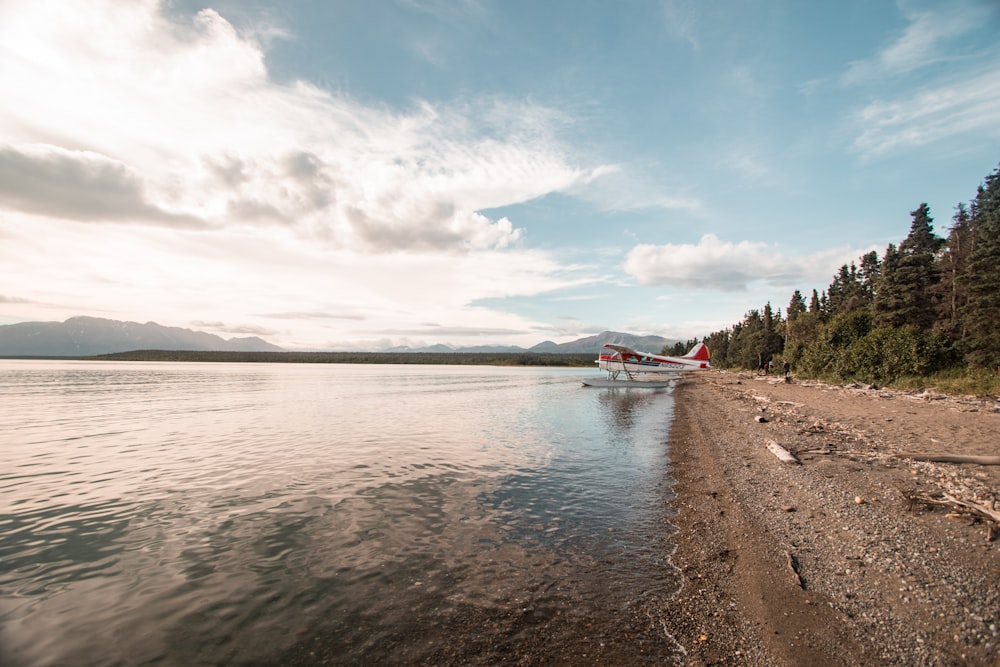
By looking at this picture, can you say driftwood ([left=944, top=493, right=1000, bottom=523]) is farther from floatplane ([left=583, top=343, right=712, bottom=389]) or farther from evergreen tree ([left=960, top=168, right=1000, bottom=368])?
floatplane ([left=583, top=343, right=712, bottom=389])

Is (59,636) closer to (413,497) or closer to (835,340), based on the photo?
(413,497)

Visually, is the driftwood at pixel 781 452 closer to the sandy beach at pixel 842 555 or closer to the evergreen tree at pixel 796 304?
the sandy beach at pixel 842 555

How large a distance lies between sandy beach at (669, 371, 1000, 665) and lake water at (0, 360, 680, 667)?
2.50 feet

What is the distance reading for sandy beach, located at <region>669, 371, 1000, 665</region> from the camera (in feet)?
15.6

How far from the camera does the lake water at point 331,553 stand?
511 cm

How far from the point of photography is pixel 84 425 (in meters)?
21.7

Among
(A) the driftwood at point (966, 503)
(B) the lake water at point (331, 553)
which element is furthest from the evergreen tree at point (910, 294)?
(A) the driftwood at point (966, 503)

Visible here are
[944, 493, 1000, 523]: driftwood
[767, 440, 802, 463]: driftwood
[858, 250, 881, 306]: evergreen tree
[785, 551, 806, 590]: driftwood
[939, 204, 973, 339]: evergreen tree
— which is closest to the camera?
[785, 551, 806, 590]: driftwood

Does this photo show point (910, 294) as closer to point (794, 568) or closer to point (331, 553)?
point (794, 568)

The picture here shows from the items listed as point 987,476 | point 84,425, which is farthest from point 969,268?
point 84,425

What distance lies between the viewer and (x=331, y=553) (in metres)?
7.60

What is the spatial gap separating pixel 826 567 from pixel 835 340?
54110mm

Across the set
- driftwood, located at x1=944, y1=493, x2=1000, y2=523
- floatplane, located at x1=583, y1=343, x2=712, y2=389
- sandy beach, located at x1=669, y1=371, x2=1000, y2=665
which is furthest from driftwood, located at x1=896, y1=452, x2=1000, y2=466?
floatplane, located at x1=583, y1=343, x2=712, y2=389

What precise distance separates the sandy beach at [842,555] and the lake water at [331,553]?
76 cm
